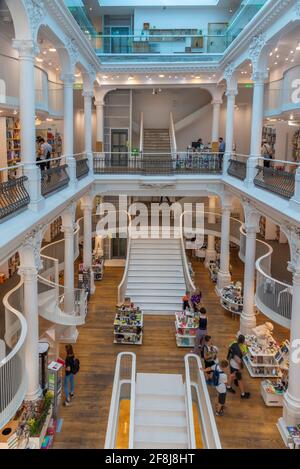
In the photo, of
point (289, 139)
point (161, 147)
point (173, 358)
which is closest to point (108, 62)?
point (161, 147)

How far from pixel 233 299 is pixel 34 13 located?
30.9 feet

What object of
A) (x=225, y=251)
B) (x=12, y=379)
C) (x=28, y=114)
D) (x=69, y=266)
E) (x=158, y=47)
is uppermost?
(x=158, y=47)

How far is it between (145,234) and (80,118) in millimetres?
7733

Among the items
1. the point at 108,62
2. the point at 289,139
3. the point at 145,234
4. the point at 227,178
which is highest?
the point at 108,62

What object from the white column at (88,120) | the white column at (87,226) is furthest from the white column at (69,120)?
the white column at (87,226)

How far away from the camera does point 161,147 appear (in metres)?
19.2

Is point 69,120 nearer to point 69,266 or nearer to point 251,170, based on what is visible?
point 69,266

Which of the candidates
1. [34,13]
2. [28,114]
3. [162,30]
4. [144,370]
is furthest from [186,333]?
[162,30]

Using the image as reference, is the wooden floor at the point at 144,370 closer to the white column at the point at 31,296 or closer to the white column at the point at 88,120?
the white column at the point at 31,296

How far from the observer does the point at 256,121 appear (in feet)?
36.0

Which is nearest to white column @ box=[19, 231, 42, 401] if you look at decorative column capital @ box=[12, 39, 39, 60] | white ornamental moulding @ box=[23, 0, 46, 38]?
decorative column capital @ box=[12, 39, 39, 60]

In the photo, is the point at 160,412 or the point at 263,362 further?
the point at 263,362

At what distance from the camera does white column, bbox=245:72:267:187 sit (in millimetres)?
10711
